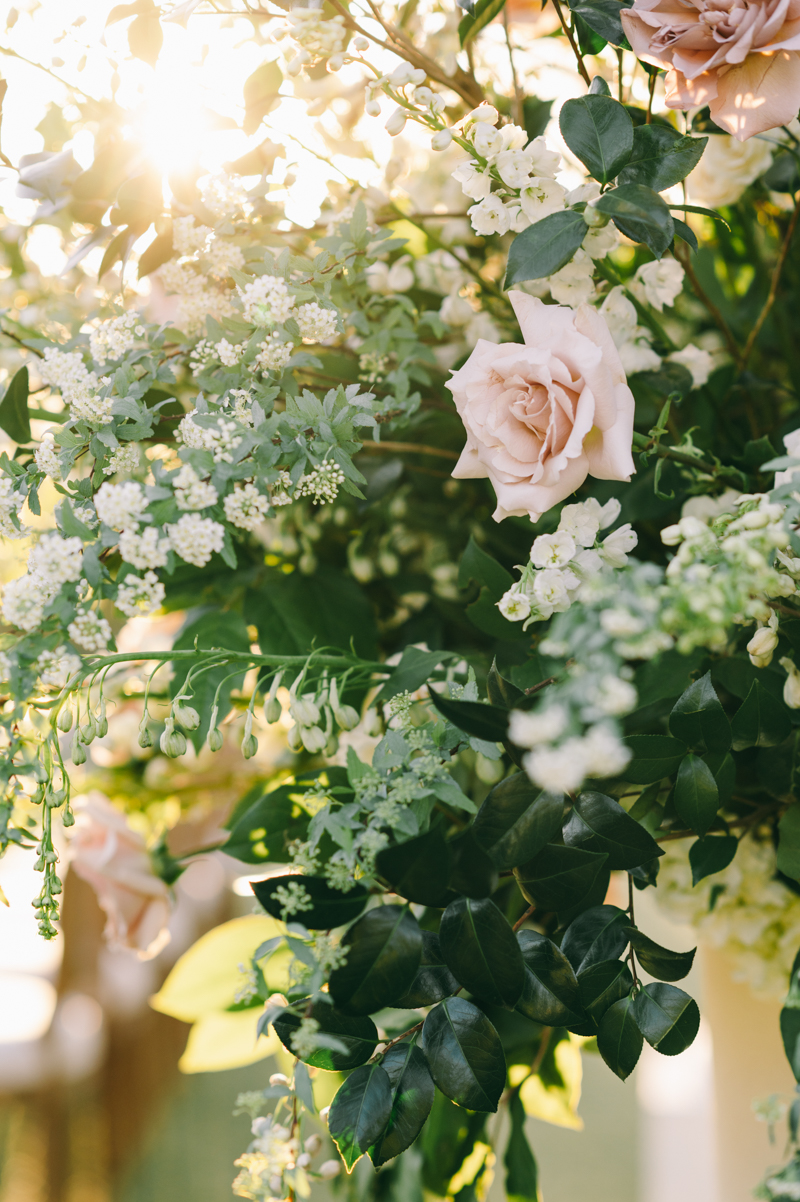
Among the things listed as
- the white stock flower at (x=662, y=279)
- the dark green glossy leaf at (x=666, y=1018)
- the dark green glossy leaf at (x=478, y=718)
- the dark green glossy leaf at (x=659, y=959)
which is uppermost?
the white stock flower at (x=662, y=279)

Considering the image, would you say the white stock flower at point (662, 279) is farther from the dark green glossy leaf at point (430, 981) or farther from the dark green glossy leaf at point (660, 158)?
the dark green glossy leaf at point (430, 981)

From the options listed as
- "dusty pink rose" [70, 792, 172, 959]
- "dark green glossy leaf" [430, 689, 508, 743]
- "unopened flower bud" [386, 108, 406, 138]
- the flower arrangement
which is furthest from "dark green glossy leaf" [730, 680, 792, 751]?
"dusty pink rose" [70, 792, 172, 959]

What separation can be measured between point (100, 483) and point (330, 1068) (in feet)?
0.69

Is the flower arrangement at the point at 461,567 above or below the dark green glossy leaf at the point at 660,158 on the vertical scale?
below

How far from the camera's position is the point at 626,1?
0.95ft

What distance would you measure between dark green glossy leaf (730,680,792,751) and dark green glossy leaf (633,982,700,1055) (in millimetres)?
87

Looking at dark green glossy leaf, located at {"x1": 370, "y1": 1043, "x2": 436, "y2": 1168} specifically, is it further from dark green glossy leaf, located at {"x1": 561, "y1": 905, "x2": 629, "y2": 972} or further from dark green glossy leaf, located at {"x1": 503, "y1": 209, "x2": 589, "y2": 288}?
dark green glossy leaf, located at {"x1": 503, "y1": 209, "x2": 589, "y2": 288}

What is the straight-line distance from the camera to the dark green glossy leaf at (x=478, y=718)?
0.75 ft

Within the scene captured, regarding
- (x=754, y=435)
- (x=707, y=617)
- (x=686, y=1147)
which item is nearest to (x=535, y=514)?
(x=707, y=617)

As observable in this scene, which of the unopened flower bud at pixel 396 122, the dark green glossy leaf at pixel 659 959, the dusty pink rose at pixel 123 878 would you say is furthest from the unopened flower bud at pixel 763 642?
the dusty pink rose at pixel 123 878

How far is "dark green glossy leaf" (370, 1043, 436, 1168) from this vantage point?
26cm

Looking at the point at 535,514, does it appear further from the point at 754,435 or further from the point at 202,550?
the point at 754,435

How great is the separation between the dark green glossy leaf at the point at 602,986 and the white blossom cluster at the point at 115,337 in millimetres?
267

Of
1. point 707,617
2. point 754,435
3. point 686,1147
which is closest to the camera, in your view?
point 707,617
